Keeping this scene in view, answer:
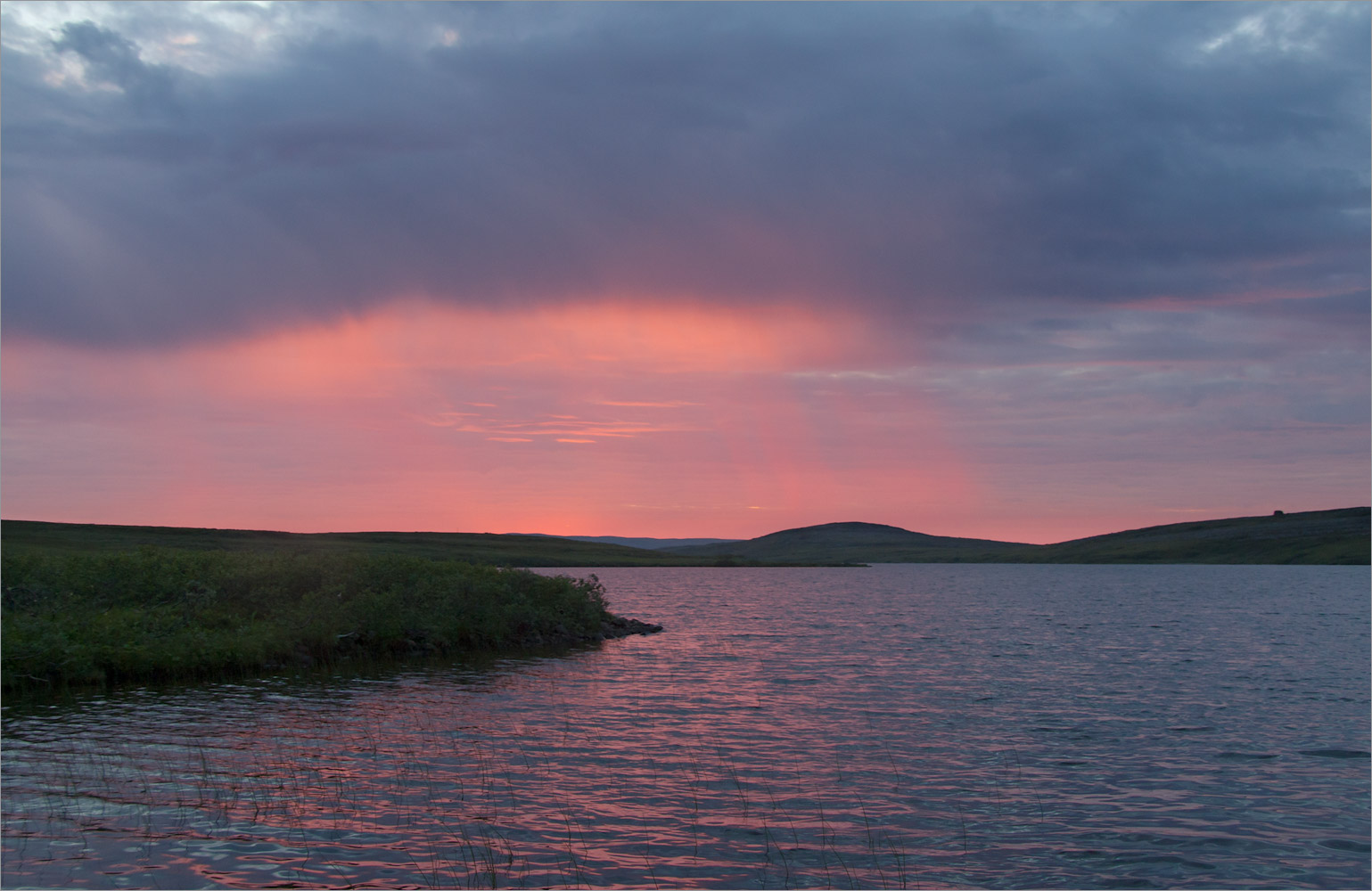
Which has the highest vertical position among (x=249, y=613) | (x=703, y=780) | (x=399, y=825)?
(x=249, y=613)

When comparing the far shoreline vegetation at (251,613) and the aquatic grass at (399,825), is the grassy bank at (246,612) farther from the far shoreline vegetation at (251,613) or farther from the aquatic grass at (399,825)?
the aquatic grass at (399,825)

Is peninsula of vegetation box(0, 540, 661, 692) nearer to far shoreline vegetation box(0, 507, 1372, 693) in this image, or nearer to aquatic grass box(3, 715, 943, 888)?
far shoreline vegetation box(0, 507, 1372, 693)

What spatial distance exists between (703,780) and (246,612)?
3209cm

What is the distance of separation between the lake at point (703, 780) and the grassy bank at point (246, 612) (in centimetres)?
290

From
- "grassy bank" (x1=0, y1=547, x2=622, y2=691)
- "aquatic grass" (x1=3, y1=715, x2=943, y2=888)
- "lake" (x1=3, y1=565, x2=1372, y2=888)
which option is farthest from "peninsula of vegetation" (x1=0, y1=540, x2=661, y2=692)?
"aquatic grass" (x1=3, y1=715, x2=943, y2=888)

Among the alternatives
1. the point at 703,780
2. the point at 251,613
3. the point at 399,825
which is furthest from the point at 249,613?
the point at 399,825

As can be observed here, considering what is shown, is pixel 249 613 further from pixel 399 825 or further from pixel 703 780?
pixel 399 825

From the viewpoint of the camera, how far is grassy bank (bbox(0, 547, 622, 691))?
35.2 m

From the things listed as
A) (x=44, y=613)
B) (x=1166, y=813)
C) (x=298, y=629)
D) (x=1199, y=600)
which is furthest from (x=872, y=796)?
(x=1199, y=600)

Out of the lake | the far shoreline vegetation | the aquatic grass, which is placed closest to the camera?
the aquatic grass

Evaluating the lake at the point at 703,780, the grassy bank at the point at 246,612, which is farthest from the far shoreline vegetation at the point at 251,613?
the lake at the point at 703,780

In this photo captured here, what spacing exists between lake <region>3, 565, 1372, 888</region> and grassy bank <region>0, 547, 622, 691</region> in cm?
290

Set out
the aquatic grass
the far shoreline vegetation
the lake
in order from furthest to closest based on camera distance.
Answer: the far shoreline vegetation < the lake < the aquatic grass

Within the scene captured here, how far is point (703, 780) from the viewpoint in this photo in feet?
74.3
